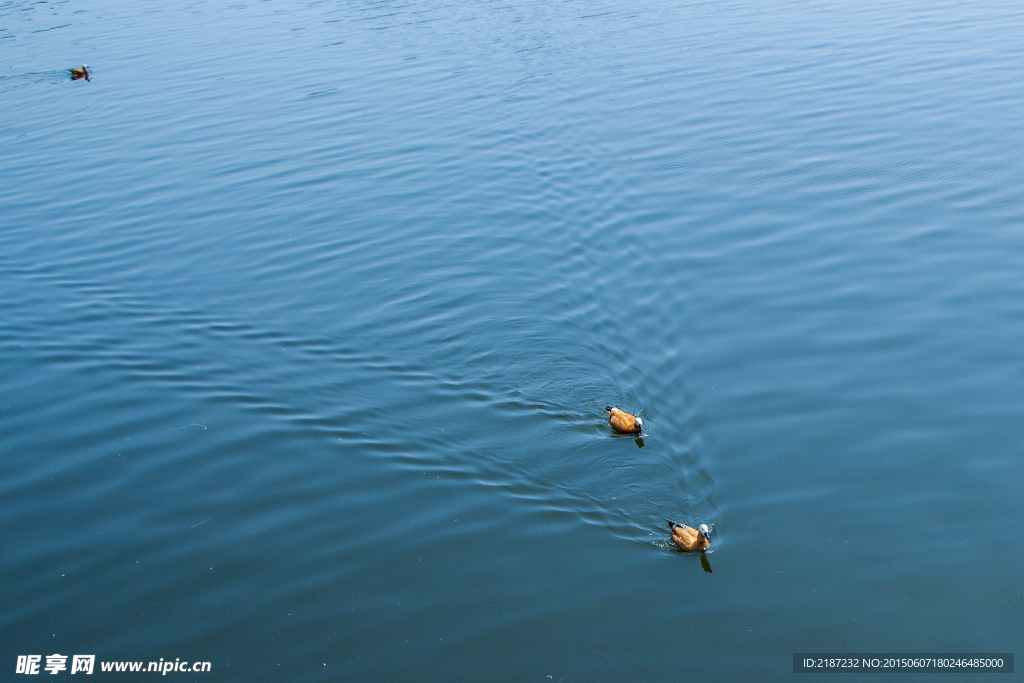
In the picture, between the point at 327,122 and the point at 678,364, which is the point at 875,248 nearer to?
the point at 678,364

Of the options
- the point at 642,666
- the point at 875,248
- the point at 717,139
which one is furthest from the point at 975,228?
the point at 642,666

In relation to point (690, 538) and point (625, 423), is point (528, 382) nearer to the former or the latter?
point (625, 423)

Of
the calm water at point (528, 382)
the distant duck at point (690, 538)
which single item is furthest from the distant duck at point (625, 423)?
the distant duck at point (690, 538)

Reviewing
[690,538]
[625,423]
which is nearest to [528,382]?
[625,423]

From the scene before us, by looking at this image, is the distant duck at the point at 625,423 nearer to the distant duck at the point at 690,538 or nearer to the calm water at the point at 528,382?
the calm water at the point at 528,382

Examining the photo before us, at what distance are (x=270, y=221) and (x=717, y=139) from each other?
29.9ft

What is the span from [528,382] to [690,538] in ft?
10.8

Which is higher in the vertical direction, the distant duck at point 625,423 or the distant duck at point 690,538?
the distant duck at point 625,423

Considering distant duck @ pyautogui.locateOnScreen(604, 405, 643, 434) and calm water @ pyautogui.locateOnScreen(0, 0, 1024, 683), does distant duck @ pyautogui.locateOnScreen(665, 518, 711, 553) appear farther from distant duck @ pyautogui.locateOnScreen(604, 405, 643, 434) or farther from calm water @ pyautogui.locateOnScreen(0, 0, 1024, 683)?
distant duck @ pyautogui.locateOnScreen(604, 405, 643, 434)

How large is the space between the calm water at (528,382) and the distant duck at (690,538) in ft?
0.49

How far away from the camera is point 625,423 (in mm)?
9609

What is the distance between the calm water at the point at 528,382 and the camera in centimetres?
791

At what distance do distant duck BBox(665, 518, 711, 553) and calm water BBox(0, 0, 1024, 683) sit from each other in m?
0.15

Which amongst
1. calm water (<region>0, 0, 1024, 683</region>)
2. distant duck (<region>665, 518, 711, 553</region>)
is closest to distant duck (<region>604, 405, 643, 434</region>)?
calm water (<region>0, 0, 1024, 683</region>)
